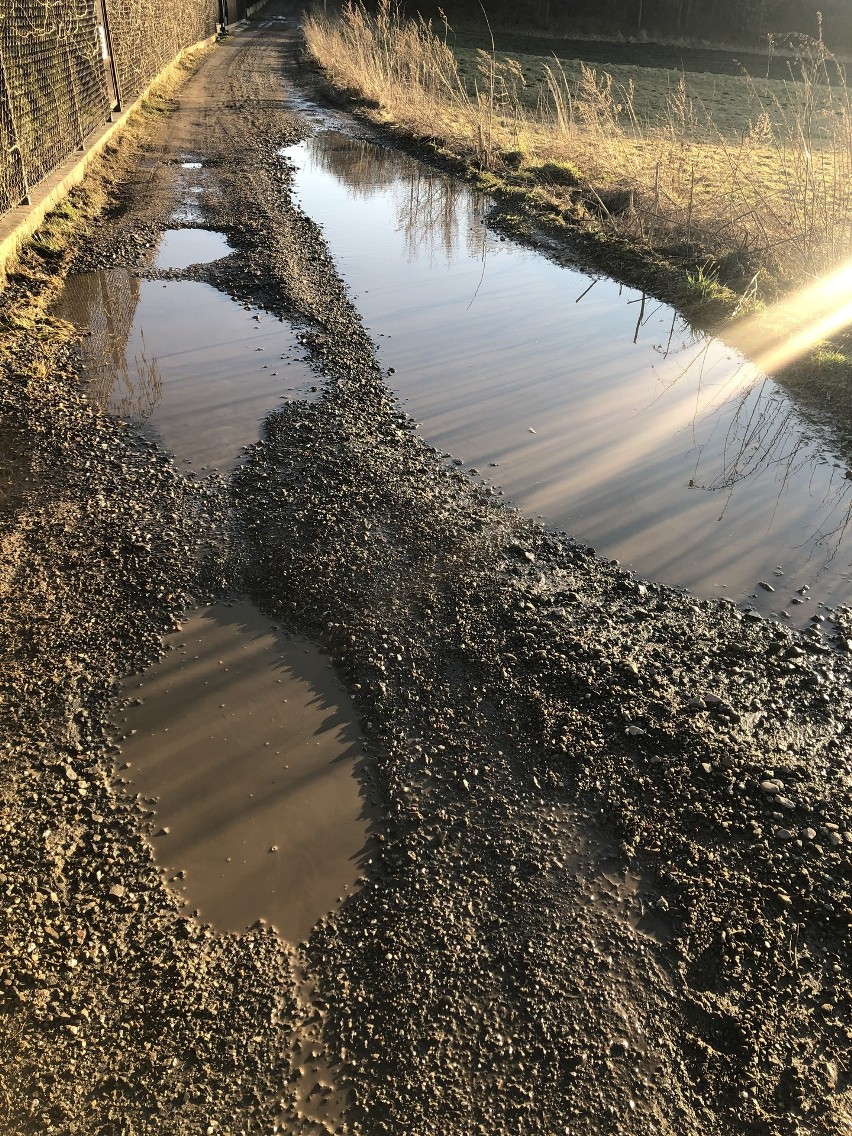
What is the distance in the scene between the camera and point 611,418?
15.3ft

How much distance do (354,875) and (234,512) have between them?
6.30 feet

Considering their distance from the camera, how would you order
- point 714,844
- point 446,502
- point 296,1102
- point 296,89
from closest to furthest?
1. point 296,1102
2. point 714,844
3. point 446,502
4. point 296,89

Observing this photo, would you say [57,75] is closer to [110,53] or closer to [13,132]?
[13,132]

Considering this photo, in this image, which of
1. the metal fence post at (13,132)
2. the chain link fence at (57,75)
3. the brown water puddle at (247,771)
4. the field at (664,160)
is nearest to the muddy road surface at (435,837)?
the brown water puddle at (247,771)

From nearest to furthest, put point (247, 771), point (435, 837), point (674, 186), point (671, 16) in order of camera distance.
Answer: point (435, 837) < point (247, 771) < point (674, 186) < point (671, 16)

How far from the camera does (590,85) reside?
8578 mm

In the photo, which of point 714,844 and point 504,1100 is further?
point 714,844

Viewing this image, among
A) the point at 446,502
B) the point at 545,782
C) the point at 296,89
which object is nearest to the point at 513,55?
the point at 296,89

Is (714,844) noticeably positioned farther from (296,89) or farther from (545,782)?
(296,89)

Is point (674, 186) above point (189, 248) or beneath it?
above

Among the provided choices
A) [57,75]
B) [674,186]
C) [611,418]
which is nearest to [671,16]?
[674,186]

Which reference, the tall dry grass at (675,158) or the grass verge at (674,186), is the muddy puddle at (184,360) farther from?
the tall dry grass at (675,158)

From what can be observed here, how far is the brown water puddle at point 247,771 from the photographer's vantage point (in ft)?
6.77

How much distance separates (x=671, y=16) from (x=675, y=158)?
28011mm
